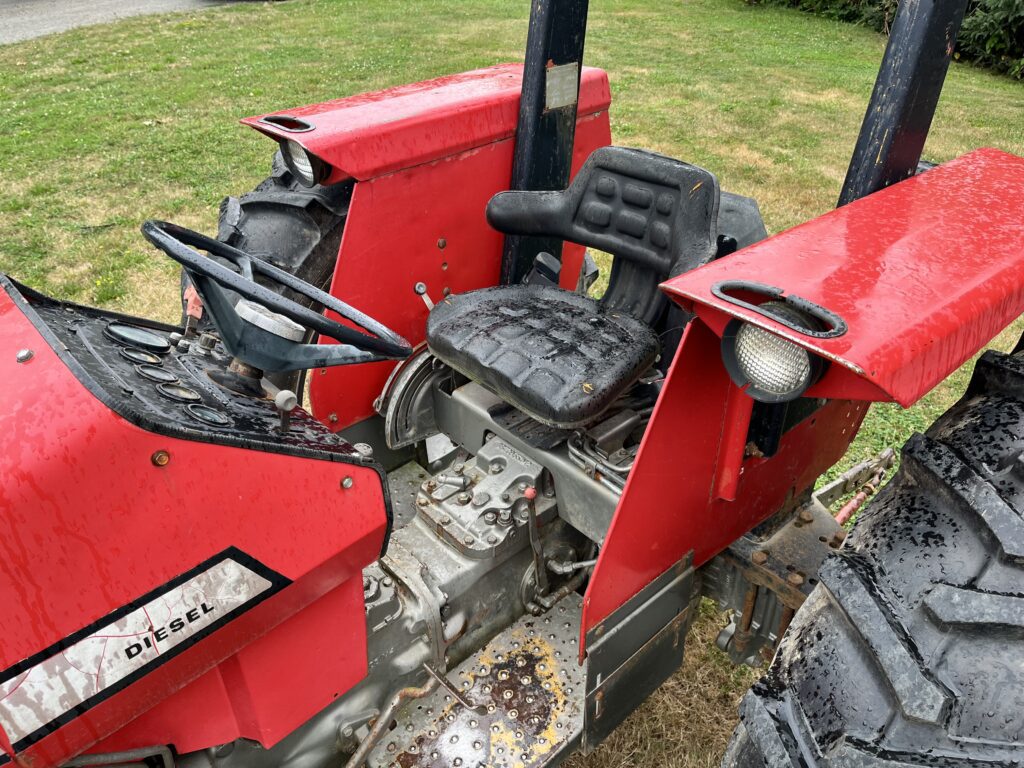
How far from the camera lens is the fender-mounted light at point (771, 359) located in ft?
3.13

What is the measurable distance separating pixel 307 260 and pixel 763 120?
199 inches

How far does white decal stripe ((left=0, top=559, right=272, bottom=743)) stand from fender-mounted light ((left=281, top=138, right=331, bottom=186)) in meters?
0.89

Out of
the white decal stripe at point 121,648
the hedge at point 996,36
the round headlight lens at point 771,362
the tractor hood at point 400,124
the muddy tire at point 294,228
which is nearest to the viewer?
the white decal stripe at point 121,648

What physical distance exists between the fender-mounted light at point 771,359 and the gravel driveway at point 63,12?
366 inches

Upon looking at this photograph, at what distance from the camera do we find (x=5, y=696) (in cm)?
84

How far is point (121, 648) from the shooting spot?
91 centimetres

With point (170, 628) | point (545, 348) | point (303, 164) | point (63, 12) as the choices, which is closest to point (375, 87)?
point (303, 164)

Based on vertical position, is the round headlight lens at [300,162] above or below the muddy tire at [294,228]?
above

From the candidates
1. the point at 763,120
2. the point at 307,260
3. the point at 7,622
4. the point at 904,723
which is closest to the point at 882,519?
A: the point at 904,723

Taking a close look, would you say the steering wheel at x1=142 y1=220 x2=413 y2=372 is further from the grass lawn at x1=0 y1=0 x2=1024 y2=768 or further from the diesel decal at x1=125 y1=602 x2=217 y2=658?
the grass lawn at x1=0 y1=0 x2=1024 y2=768

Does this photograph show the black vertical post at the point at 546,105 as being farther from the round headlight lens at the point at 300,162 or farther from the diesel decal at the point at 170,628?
the diesel decal at the point at 170,628

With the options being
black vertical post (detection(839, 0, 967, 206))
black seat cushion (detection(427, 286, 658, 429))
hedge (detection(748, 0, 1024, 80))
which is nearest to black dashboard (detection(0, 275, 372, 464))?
black seat cushion (detection(427, 286, 658, 429))

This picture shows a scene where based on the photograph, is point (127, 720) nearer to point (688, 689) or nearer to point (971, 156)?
point (688, 689)

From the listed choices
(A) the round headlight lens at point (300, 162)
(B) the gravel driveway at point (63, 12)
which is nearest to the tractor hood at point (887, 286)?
(A) the round headlight lens at point (300, 162)
